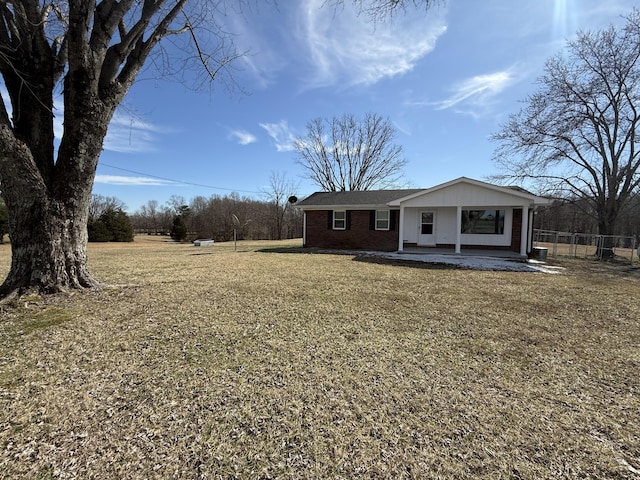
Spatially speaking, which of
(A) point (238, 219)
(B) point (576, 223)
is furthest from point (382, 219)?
(B) point (576, 223)

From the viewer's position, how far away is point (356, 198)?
14.9 meters

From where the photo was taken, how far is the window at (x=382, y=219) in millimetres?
13941

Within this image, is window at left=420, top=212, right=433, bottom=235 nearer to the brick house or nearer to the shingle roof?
the brick house

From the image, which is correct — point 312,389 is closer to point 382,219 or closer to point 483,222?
point 382,219

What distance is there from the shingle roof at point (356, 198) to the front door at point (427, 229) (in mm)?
1294

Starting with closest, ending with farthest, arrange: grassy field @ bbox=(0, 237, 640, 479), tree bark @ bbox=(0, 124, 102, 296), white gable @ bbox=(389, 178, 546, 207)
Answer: grassy field @ bbox=(0, 237, 640, 479) < tree bark @ bbox=(0, 124, 102, 296) < white gable @ bbox=(389, 178, 546, 207)

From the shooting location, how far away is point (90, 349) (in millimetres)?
3115

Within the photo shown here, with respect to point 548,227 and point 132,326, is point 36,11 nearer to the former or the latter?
point 132,326

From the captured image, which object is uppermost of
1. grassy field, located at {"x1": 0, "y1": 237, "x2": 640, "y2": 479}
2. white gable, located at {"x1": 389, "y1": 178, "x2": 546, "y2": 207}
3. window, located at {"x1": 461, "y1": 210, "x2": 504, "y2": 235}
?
white gable, located at {"x1": 389, "y1": 178, "x2": 546, "y2": 207}

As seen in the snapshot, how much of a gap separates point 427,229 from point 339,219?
4302mm

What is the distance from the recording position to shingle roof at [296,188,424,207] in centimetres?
1419

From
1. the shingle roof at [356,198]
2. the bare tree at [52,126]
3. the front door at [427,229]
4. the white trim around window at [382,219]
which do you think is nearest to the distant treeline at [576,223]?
the front door at [427,229]

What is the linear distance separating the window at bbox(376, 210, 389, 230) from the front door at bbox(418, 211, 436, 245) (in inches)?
67.1

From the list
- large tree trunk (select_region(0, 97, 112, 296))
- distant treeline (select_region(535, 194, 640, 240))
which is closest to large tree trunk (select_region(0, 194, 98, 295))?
large tree trunk (select_region(0, 97, 112, 296))
